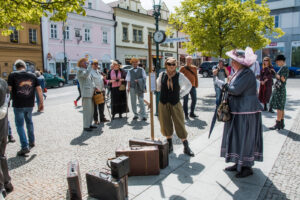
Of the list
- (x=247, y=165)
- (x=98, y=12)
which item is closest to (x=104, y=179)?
(x=247, y=165)

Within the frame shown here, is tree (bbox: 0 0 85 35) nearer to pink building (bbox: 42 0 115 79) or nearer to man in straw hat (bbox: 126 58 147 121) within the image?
man in straw hat (bbox: 126 58 147 121)

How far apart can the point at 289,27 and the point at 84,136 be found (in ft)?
103

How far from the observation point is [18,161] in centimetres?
459

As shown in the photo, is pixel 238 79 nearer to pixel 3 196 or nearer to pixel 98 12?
pixel 3 196

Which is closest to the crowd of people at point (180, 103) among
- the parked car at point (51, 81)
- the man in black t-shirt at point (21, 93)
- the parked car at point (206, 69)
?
the man in black t-shirt at point (21, 93)

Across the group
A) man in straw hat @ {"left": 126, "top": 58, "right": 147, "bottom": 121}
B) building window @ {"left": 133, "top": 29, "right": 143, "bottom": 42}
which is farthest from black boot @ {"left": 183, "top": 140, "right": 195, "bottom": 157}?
building window @ {"left": 133, "top": 29, "right": 143, "bottom": 42}

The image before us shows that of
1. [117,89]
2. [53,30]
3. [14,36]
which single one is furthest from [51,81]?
[117,89]

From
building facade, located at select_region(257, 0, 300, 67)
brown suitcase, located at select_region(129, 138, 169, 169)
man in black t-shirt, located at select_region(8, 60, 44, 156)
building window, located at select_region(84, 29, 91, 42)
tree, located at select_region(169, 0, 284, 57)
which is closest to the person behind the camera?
brown suitcase, located at select_region(129, 138, 169, 169)

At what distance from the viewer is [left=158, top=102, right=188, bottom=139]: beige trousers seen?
14.9ft

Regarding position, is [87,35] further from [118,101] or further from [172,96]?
[172,96]

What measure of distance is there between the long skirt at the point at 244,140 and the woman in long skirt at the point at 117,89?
5.05 m

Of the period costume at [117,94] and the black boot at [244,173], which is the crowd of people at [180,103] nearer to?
the black boot at [244,173]

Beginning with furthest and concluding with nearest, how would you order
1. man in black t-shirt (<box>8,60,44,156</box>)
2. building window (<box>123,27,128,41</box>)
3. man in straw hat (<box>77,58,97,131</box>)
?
building window (<box>123,27,128,41</box>) → man in straw hat (<box>77,58,97,131</box>) → man in black t-shirt (<box>8,60,44,156</box>)

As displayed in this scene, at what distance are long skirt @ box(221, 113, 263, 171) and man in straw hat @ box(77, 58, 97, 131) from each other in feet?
13.2
